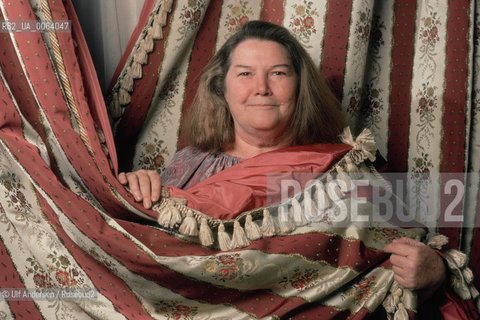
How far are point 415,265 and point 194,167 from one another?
68 cm

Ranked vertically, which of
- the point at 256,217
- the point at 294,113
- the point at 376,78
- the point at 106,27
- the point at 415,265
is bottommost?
the point at 415,265

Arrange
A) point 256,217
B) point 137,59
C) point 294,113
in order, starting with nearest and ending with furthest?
point 256,217 → point 294,113 → point 137,59

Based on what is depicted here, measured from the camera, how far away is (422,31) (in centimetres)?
176

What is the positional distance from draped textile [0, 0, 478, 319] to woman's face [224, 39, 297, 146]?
1.14 feet

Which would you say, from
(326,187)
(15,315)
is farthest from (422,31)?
(15,315)

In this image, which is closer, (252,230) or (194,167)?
(252,230)

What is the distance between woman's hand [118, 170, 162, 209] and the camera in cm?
128

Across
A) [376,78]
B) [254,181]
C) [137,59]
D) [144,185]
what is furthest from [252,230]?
[376,78]

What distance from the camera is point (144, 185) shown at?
4.30ft

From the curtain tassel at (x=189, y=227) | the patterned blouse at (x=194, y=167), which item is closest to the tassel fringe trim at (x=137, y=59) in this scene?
the patterned blouse at (x=194, y=167)

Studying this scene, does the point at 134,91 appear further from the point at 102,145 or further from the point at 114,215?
the point at 114,215

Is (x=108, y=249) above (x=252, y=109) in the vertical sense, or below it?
below

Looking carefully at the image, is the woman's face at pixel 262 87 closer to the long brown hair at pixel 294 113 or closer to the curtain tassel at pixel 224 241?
the long brown hair at pixel 294 113

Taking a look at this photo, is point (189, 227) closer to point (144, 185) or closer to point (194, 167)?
point (144, 185)
